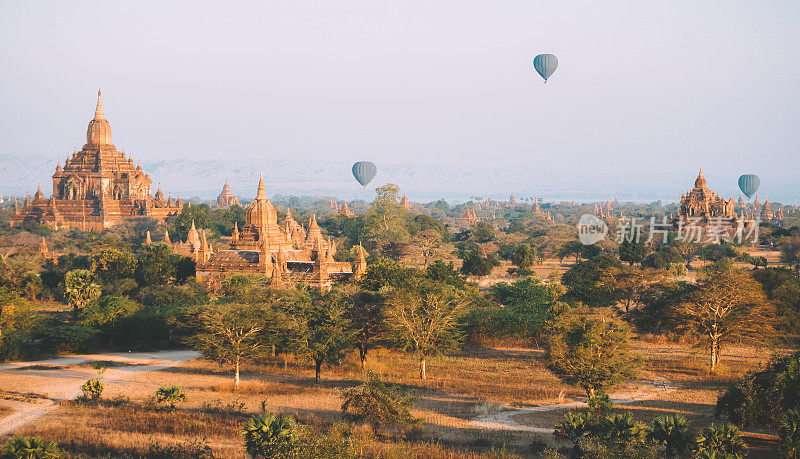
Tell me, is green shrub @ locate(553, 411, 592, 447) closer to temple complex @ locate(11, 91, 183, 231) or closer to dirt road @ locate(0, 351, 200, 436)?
dirt road @ locate(0, 351, 200, 436)

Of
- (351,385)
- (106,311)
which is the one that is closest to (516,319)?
(351,385)

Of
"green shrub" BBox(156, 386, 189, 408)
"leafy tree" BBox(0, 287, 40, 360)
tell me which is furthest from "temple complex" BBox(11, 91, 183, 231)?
"green shrub" BBox(156, 386, 189, 408)

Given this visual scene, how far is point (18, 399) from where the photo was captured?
102 feet

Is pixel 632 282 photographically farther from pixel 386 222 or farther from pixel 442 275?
pixel 386 222

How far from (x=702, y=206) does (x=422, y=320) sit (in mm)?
90987

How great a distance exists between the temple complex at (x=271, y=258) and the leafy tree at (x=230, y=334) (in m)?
16.2

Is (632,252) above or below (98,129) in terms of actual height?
below

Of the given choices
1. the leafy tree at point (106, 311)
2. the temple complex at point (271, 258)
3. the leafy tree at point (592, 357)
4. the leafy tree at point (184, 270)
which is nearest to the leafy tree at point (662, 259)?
the temple complex at point (271, 258)

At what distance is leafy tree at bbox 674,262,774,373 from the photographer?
36844mm

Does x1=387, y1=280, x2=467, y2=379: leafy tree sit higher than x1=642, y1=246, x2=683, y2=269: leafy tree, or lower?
lower

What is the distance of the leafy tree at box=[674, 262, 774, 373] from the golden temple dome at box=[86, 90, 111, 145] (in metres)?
102

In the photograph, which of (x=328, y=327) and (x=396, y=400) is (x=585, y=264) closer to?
(x=328, y=327)

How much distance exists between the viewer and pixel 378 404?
26.3 meters

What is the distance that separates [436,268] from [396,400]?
1214 inches
